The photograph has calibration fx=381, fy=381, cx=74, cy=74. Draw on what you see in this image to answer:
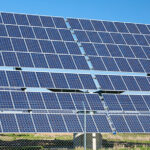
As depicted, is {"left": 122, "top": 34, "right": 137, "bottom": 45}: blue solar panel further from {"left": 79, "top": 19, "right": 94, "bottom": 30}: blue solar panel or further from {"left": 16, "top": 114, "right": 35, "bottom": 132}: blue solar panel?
{"left": 16, "top": 114, "right": 35, "bottom": 132}: blue solar panel

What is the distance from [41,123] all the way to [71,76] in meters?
4.26

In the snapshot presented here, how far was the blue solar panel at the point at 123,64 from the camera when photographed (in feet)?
82.7

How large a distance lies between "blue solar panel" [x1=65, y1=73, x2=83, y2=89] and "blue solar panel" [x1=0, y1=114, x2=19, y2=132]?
424 centimetres

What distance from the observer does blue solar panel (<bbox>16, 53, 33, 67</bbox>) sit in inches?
910

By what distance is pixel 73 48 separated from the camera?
2553 cm

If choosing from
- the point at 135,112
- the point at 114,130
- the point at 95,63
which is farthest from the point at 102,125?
the point at 95,63

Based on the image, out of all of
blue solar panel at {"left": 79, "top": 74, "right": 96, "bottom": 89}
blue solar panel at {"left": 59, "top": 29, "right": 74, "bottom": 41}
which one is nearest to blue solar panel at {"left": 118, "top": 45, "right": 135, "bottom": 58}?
blue solar panel at {"left": 59, "top": 29, "right": 74, "bottom": 41}

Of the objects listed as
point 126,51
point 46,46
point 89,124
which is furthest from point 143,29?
point 89,124

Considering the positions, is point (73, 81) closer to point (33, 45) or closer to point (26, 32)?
point (33, 45)

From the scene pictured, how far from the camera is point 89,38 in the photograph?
88.1 ft

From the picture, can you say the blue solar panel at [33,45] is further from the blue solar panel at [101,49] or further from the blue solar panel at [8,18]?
the blue solar panel at [101,49]

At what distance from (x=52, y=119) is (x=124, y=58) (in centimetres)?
791

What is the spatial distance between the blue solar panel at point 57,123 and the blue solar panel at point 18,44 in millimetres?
5419

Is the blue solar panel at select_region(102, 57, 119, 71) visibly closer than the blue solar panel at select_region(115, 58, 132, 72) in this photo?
Yes
